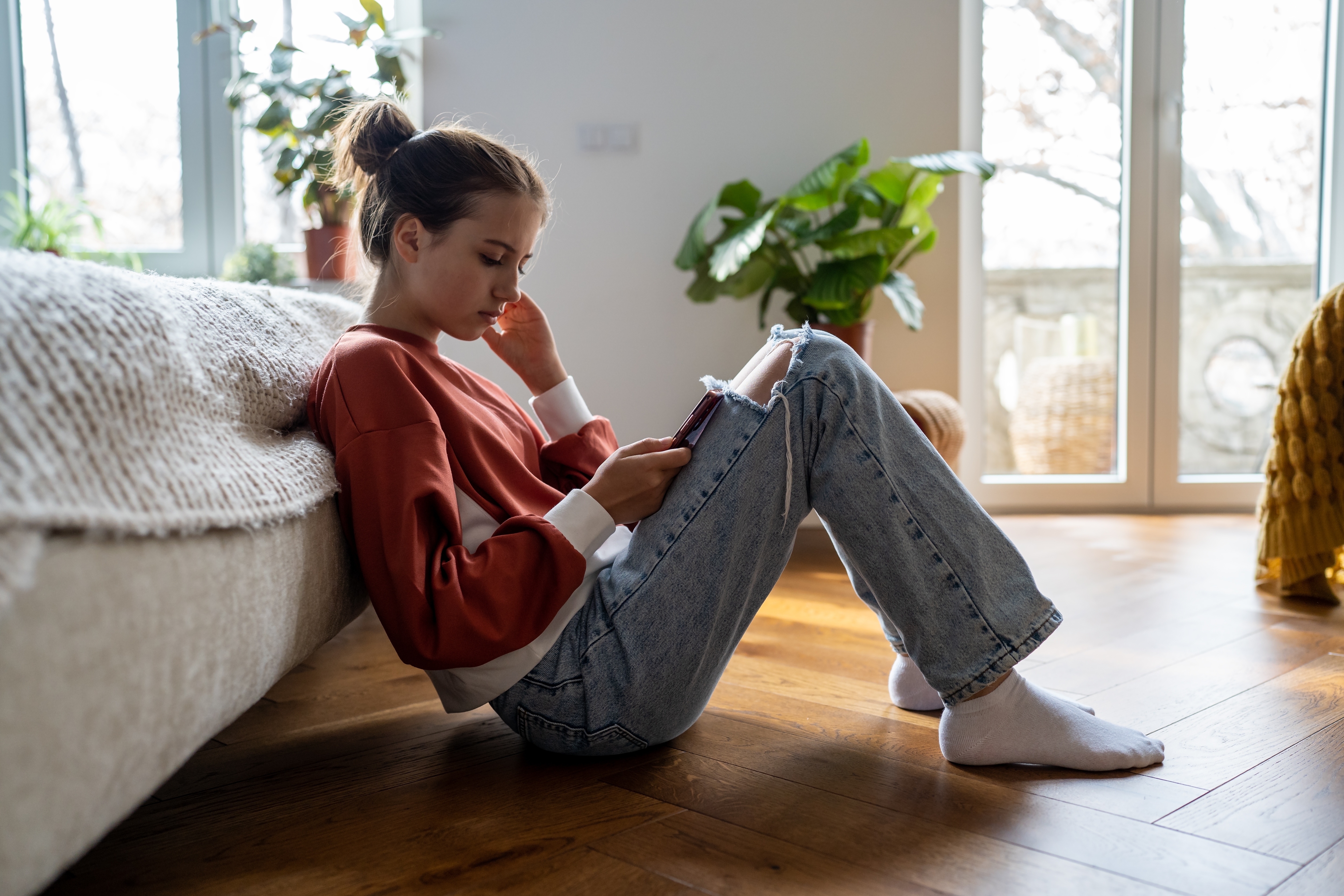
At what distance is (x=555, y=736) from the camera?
1.04 metres

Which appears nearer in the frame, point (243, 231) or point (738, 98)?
point (738, 98)

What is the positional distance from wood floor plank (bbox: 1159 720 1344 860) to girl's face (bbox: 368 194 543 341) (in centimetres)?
84

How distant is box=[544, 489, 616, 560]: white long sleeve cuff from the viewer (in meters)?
0.94

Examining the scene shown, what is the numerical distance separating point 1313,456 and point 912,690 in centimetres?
103

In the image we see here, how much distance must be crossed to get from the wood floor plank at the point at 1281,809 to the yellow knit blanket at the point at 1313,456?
0.84m

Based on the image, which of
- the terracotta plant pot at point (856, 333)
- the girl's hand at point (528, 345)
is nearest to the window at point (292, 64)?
the terracotta plant pot at point (856, 333)

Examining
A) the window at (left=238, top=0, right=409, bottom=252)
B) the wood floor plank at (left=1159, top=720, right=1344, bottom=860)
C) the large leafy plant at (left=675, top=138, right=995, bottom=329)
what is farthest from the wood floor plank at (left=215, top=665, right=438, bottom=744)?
the window at (left=238, top=0, right=409, bottom=252)

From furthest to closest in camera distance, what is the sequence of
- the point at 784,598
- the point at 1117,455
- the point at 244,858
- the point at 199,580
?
the point at 1117,455
the point at 784,598
the point at 244,858
the point at 199,580

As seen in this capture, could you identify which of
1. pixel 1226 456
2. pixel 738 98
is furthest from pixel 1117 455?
pixel 738 98

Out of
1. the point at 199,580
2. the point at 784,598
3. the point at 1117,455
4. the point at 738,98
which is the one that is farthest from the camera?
the point at 1117,455

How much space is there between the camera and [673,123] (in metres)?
2.91

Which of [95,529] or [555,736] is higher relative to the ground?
[95,529]

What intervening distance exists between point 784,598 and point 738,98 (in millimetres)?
1609

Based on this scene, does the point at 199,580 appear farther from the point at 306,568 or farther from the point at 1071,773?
the point at 1071,773
